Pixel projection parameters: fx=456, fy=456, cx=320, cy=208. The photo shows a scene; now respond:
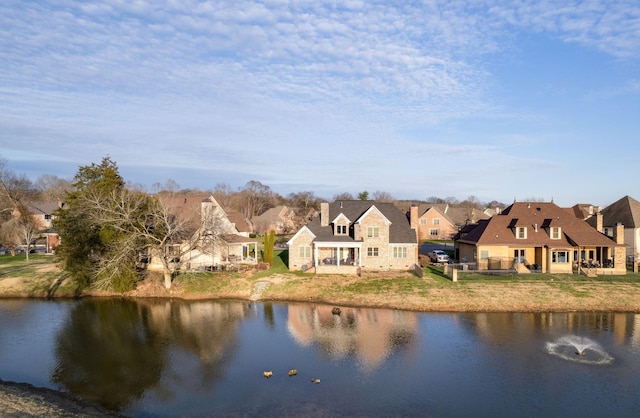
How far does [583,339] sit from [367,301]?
51.2 feet

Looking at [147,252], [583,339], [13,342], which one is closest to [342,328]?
[583,339]

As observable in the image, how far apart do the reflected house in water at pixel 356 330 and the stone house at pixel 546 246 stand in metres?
14.6

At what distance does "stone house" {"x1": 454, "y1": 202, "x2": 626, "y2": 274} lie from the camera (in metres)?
43.6

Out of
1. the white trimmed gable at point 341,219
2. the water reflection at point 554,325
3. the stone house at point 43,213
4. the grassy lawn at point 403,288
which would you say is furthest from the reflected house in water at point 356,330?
the stone house at point 43,213

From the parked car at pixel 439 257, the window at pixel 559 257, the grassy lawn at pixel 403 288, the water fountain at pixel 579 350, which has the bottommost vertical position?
the water fountain at pixel 579 350

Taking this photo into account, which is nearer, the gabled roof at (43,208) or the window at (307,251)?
the window at (307,251)

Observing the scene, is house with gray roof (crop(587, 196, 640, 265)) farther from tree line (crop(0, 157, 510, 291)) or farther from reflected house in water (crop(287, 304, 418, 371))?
tree line (crop(0, 157, 510, 291))

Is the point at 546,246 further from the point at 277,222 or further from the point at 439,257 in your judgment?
the point at 277,222

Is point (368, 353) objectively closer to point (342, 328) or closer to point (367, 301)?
point (342, 328)

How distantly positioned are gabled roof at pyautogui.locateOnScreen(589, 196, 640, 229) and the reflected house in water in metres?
32.4

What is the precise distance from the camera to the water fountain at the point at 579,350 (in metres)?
25.1

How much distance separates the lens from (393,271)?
45406mm

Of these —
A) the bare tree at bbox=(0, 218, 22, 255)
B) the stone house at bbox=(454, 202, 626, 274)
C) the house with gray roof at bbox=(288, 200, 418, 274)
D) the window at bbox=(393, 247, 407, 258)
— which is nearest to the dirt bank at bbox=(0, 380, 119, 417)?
the house with gray roof at bbox=(288, 200, 418, 274)

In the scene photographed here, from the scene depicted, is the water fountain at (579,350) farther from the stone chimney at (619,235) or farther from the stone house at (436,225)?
the stone house at (436,225)
